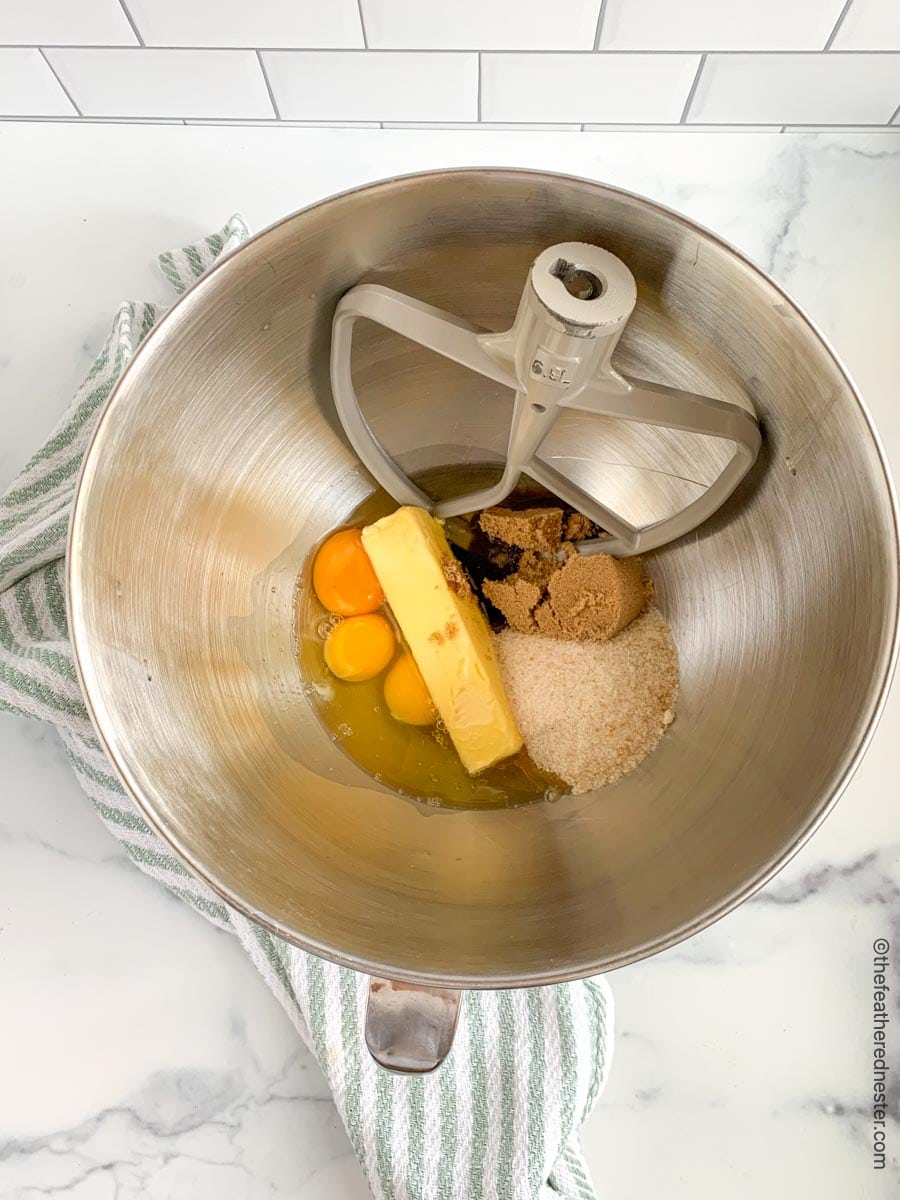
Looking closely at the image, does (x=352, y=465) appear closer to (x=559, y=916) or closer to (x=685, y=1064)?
(x=559, y=916)

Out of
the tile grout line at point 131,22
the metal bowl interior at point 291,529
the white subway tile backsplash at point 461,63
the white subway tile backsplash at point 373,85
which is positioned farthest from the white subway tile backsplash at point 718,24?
the tile grout line at point 131,22

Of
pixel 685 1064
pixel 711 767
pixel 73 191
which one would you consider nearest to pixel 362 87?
pixel 73 191

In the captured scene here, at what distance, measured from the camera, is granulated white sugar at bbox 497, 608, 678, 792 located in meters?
0.66

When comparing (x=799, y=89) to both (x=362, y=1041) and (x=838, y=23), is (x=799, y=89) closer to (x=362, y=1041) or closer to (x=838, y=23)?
(x=838, y=23)

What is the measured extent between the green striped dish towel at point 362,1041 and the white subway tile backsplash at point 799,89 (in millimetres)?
505

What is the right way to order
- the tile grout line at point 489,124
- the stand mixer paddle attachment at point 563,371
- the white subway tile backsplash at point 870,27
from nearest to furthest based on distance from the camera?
the stand mixer paddle attachment at point 563,371 → the white subway tile backsplash at point 870,27 → the tile grout line at point 489,124

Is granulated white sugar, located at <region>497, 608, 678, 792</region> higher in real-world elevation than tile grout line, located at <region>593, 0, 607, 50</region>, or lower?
lower

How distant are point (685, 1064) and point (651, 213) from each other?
0.61m

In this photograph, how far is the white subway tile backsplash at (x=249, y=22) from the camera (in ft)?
2.12

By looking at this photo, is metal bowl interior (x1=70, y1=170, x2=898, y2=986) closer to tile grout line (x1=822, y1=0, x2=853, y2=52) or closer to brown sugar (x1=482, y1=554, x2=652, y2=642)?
brown sugar (x1=482, y1=554, x2=652, y2=642)

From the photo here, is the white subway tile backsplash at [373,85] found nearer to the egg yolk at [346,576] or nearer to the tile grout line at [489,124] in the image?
the tile grout line at [489,124]

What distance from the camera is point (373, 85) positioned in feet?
2.33

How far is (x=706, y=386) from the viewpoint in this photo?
0.60 meters

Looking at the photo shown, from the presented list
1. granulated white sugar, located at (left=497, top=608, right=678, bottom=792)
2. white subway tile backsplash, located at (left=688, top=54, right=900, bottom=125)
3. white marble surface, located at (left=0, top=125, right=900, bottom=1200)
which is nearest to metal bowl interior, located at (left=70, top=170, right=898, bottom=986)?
granulated white sugar, located at (left=497, top=608, right=678, bottom=792)
